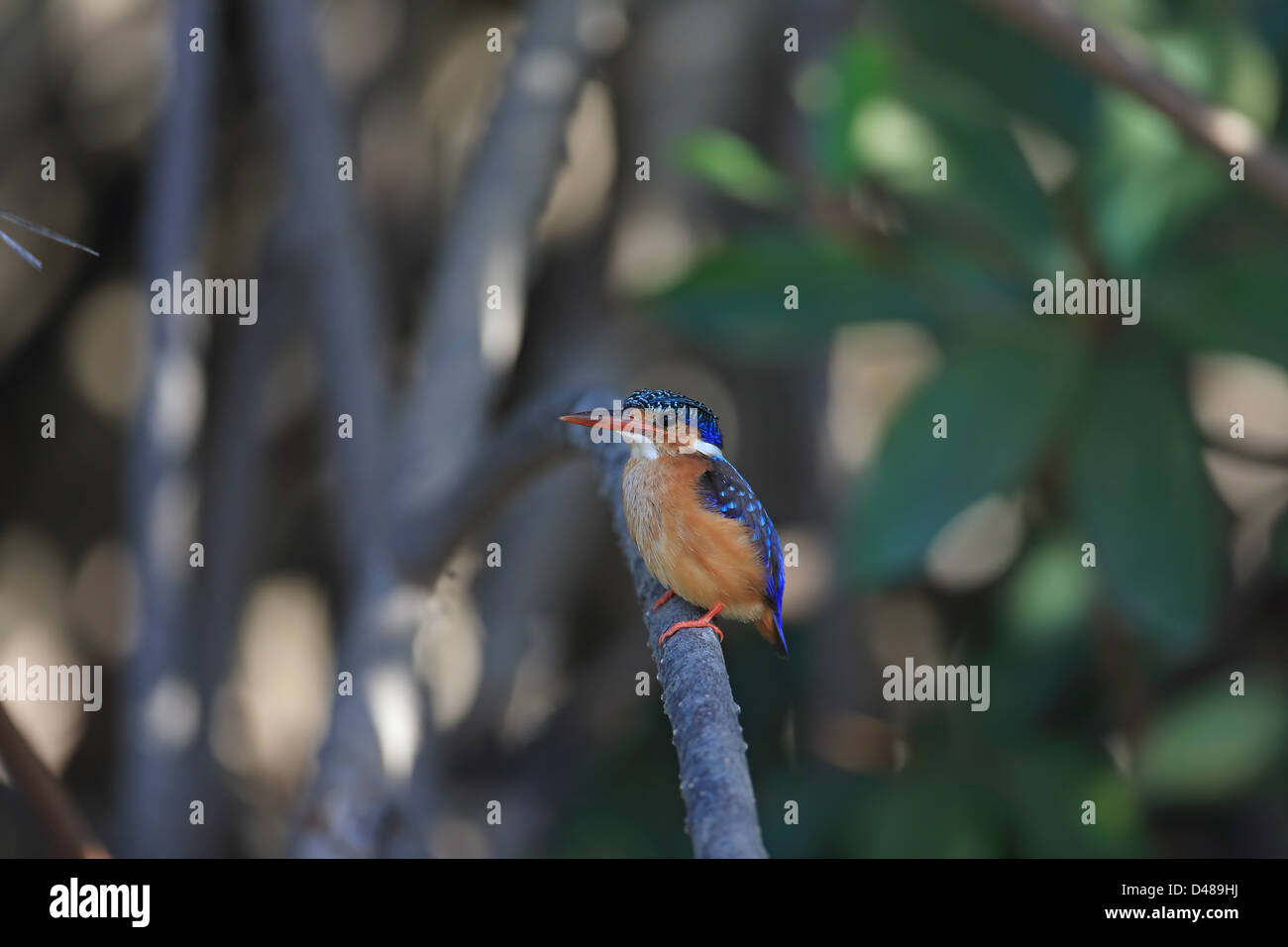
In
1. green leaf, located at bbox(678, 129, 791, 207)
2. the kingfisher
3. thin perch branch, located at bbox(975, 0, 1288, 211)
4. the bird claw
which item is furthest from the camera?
green leaf, located at bbox(678, 129, 791, 207)

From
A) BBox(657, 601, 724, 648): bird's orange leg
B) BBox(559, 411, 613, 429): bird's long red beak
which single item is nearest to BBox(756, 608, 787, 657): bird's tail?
BBox(657, 601, 724, 648): bird's orange leg

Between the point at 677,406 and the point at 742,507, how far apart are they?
0.52 ft

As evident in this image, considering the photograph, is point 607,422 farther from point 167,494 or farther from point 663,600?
point 167,494

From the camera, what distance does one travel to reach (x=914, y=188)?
270 centimetres

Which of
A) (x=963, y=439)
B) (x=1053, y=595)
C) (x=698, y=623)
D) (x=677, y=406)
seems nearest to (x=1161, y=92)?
(x=963, y=439)

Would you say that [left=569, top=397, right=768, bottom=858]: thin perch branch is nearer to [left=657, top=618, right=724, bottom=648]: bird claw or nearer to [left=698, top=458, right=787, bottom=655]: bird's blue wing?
[left=657, top=618, right=724, bottom=648]: bird claw

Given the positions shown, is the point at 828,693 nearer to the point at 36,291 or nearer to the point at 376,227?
the point at 376,227

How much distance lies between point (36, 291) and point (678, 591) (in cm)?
286

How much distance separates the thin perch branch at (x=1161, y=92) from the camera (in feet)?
6.45

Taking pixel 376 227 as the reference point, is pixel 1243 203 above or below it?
below

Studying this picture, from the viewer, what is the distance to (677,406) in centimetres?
158

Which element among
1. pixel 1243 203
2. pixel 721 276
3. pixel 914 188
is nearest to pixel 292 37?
pixel 721 276

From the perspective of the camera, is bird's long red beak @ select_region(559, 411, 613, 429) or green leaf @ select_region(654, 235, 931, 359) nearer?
bird's long red beak @ select_region(559, 411, 613, 429)

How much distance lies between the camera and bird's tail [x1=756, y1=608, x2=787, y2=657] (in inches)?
65.8
